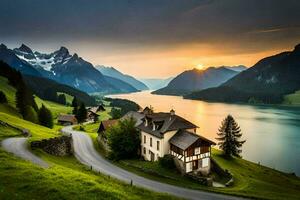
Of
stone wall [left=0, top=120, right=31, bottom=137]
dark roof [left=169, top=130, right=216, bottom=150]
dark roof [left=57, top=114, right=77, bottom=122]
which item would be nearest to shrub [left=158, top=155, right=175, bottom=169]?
dark roof [left=169, top=130, right=216, bottom=150]

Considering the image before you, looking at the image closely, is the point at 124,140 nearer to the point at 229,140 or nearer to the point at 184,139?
the point at 184,139

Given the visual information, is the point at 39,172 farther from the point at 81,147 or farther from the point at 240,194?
the point at 81,147

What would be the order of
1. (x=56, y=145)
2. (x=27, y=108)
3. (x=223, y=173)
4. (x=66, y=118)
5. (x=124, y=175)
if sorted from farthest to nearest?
1. (x=66, y=118)
2. (x=27, y=108)
3. (x=223, y=173)
4. (x=56, y=145)
5. (x=124, y=175)

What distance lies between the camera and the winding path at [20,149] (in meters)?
39.4

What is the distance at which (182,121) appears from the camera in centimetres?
5944

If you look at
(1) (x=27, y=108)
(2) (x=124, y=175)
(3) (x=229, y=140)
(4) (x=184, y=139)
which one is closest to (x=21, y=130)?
(2) (x=124, y=175)

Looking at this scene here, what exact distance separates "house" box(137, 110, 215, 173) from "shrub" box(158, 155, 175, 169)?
922 mm

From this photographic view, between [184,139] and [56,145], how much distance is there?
22054 mm

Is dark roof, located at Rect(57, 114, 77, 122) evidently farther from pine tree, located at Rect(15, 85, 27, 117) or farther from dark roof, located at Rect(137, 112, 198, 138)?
dark roof, located at Rect(137, 112, 198, 138)

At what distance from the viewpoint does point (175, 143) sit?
180 ft

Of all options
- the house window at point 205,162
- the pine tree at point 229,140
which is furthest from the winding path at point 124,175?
the pine tree at point 229,140

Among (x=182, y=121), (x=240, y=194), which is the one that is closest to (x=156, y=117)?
(x=182, y=121)

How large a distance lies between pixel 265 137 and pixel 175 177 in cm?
9096

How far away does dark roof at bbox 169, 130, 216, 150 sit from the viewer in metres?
52.4
